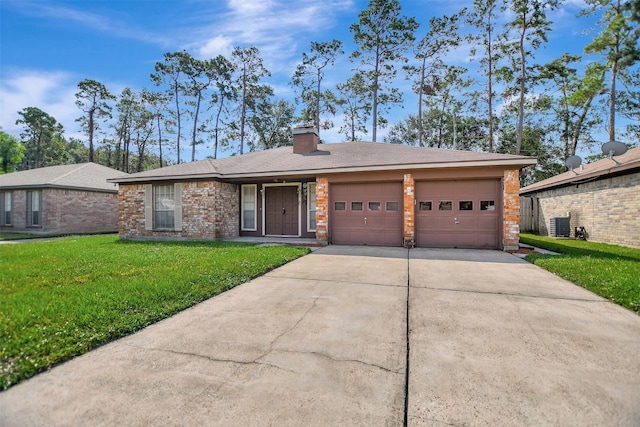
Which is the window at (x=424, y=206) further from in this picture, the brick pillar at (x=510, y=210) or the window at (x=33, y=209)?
the window at (x=33, y=209)

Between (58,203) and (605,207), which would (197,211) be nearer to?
(58,203)

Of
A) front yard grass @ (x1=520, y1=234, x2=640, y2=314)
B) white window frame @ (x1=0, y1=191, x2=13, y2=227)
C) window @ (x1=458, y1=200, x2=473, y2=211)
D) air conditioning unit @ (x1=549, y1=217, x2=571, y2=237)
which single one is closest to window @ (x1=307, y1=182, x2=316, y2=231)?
window @ (x1=458, y1=200, x2=473, y2=211)

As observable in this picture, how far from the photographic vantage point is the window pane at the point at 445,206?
9242 mm

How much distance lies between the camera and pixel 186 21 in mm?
6379

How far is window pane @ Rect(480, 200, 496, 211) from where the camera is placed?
8.92m

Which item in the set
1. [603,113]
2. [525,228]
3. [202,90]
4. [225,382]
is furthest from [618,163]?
[202,90]

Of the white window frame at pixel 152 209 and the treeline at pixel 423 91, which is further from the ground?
Result: the treeline at pixel 423 91

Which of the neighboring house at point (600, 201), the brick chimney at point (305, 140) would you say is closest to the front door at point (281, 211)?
the brick chimney at point (305, 140)

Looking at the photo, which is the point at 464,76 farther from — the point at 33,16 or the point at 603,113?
the point at 33,16

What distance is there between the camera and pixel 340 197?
33.6ft

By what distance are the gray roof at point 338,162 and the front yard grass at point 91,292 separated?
12.0ft

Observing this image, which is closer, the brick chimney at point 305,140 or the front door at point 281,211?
the front door at point 281,211

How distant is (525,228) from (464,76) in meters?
12.3

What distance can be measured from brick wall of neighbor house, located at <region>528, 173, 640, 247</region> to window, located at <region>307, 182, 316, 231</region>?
1012cm
